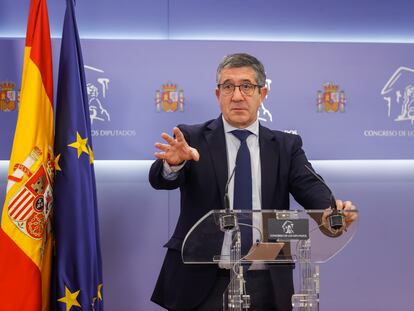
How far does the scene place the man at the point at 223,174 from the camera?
7.39ft

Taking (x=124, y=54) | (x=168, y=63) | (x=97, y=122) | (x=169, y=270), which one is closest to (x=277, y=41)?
(x=168, y=63)

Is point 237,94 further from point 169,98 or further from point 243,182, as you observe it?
point 169,98

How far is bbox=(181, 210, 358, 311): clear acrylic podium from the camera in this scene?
1672 millimetres

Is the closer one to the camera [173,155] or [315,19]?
[173,155]

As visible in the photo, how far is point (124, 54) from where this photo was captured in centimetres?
333

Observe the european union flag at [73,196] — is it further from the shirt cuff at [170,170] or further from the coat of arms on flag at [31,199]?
the shirt cuff at [170,170]

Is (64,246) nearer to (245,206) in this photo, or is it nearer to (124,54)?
(245,206)

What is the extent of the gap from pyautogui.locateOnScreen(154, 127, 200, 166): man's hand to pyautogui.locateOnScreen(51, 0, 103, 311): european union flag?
0.86m

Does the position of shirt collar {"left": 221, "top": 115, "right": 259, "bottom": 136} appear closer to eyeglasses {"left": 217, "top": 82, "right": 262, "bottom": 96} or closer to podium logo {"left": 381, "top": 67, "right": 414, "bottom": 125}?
eyeglasses {"left": 217, "top": 82, "right": 262, "bottom": 96}

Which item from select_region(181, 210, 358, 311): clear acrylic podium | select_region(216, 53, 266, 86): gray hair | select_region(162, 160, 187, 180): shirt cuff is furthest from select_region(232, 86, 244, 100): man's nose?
select_region(181, 210, 358, 311): clear acrylic podium

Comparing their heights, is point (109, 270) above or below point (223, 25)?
below

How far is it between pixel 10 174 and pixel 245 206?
126 cm

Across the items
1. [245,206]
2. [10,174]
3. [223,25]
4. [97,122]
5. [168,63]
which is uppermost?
[223,25]

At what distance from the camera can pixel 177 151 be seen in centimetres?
215
